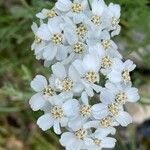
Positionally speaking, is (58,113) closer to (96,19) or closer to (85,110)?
(85,110)

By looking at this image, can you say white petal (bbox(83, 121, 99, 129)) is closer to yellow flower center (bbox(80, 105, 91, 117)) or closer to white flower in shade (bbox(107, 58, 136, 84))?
yellow flower center (bbox(80, 105, 91, 117))

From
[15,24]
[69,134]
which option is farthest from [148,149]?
[69,134]

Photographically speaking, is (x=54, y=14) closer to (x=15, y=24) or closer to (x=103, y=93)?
(x=103, y=93)

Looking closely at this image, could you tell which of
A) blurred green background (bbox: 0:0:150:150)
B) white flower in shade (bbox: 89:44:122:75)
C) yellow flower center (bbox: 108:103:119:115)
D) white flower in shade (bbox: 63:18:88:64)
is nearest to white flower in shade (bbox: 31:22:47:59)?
white flower in shade (bbox: 63:18:88:64)

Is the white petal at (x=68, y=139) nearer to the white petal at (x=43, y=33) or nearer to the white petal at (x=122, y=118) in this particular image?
the white petal at (x=122, y=118)

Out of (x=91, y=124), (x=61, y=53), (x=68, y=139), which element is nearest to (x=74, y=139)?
(x=68, y=139)
